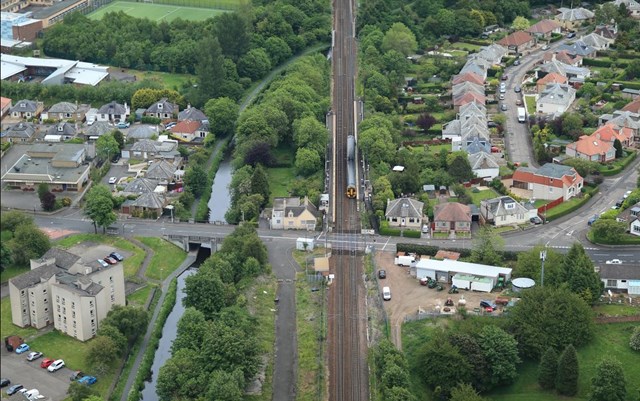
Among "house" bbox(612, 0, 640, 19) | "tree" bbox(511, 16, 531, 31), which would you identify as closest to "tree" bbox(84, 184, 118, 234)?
"tree" bbox(511, 16, 531, 31)

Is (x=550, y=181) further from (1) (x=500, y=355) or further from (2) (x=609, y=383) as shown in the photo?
(2) (x=609, y=383)

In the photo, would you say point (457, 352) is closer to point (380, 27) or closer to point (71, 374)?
point (71, 374)

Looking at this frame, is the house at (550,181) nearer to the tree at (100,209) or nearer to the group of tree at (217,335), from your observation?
the group of tree at (217,335)

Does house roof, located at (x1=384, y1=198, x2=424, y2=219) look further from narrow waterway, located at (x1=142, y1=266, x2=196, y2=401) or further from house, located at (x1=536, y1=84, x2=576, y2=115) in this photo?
house, located at (x1=536, y1=84, x2=576, y2=115)

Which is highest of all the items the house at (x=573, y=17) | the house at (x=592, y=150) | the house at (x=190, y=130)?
the house at (x=573, y=17)

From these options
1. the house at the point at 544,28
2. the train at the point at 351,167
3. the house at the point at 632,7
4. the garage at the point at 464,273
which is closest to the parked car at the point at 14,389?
the garage at the point at 464,273

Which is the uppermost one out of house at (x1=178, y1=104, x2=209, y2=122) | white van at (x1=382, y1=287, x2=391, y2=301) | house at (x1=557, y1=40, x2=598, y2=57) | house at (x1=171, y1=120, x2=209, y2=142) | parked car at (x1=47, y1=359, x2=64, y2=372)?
house at (x1=557, y1=40, x2=598, y2=57)

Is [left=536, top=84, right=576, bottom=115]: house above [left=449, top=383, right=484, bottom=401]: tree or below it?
above
